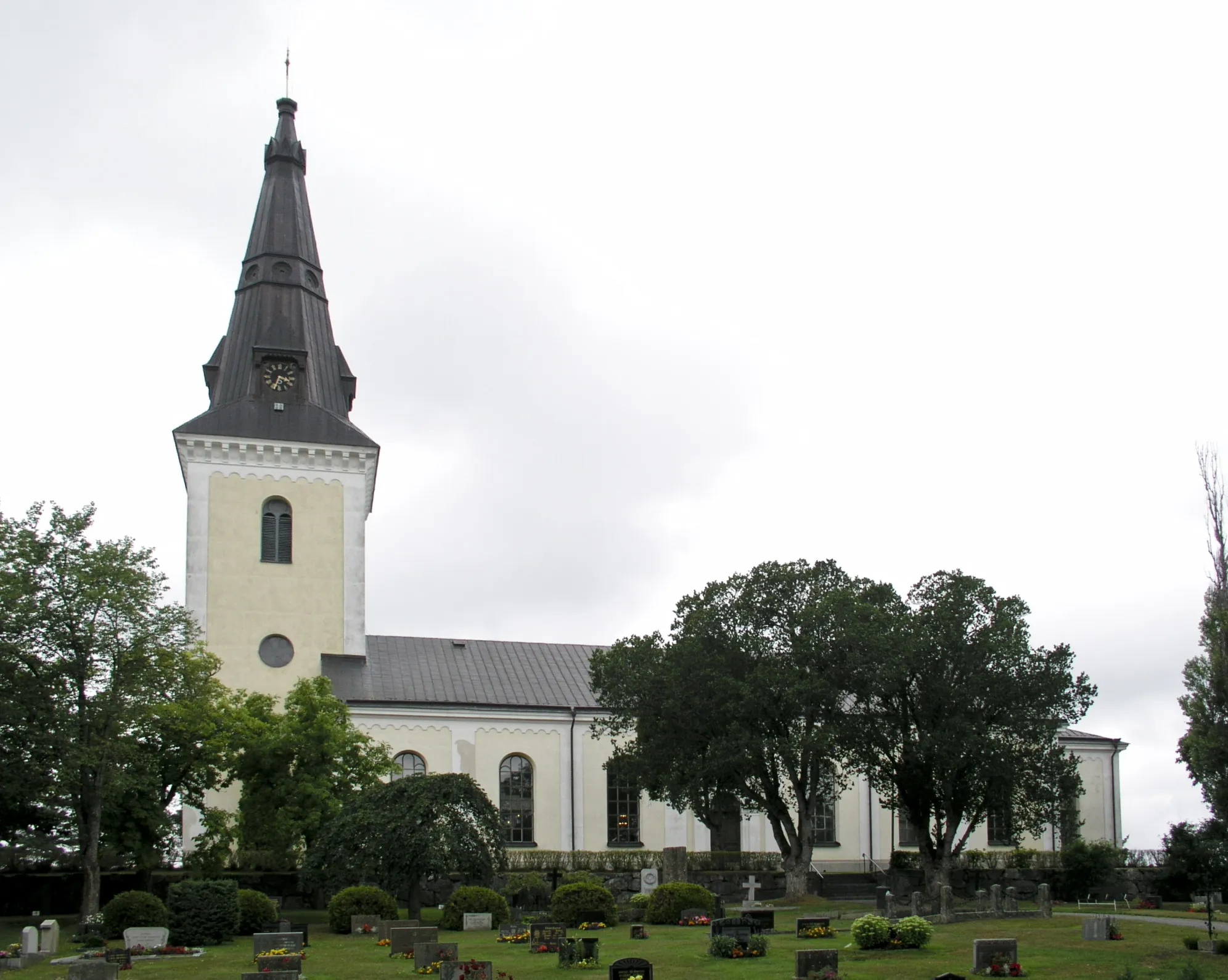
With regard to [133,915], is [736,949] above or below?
above

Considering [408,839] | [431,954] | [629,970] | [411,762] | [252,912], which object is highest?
[411,762]

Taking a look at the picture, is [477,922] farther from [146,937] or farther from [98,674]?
[98,674]

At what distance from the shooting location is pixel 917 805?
44438mm

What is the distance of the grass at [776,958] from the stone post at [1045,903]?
2.82m

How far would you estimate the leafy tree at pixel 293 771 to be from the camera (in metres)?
42.0

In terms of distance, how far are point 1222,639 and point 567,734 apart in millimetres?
28319

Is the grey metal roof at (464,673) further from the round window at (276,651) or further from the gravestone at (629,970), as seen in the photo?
the gravestone at (629,970)

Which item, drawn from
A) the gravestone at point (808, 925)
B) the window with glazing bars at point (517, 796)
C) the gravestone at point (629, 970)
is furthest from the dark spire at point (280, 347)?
the gravestone at point (629, 970)

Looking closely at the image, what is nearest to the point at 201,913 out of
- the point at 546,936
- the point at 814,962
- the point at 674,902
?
the point at 546,936

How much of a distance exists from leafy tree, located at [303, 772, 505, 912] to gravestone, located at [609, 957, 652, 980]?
1700cm

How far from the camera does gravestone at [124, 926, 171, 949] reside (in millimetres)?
31438

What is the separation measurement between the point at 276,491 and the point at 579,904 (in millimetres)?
22060

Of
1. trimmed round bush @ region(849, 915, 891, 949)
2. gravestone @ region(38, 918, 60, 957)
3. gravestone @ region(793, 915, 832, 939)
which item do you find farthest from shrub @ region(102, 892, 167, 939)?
trimmed round bush @ region(849, 915, 891, 949)

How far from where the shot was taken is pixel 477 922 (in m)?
37.2
